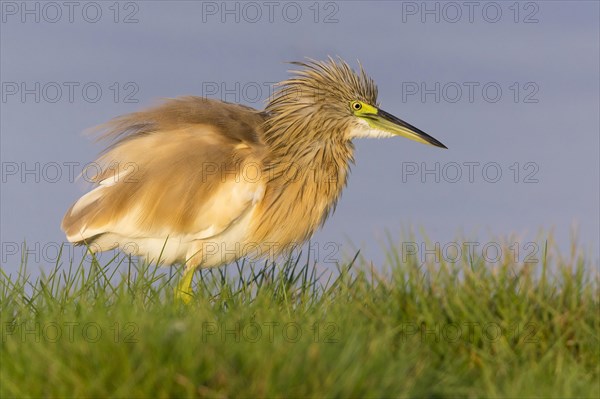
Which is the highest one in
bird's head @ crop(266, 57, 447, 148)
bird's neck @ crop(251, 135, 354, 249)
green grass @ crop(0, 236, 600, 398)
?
bird's head @ crop(266, 57, 447, 148)

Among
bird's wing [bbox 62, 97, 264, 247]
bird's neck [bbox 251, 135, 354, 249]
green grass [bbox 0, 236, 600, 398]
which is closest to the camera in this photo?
green grass [bbox 0, 236, 600, 398]

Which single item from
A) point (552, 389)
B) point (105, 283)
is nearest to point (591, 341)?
point (552, 389)

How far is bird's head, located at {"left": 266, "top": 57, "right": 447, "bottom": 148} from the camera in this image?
7.87 metres

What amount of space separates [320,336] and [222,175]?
9.01 ft

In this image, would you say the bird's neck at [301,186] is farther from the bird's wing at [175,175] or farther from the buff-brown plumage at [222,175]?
the bird's wing at [175,175]

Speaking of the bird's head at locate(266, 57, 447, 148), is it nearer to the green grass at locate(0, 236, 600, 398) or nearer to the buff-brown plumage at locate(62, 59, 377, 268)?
the buff-brown plumage at locate(62, 59, 377, 268)

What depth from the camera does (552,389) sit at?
4707 mm

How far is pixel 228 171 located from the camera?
7.15 m

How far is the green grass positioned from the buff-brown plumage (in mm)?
423

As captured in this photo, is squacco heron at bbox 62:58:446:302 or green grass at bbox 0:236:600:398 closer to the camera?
green grass at bbox 0:236:600:398

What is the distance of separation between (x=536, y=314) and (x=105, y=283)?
2.97 m

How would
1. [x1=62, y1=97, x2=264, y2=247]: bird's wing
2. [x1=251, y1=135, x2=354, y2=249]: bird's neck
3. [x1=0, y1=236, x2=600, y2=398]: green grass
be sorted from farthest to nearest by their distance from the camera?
[x1=251, y1=135, x2=354, y2=249]: bird's neck, [x1=62, y1=97, x2=264, y2=247]: bird's wing, [x1=0, y1=236, x2=600, y2=398]: green grass

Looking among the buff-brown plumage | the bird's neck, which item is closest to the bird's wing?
the buff-brown plumage

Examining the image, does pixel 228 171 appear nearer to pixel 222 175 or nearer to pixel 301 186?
pixel 222 175
